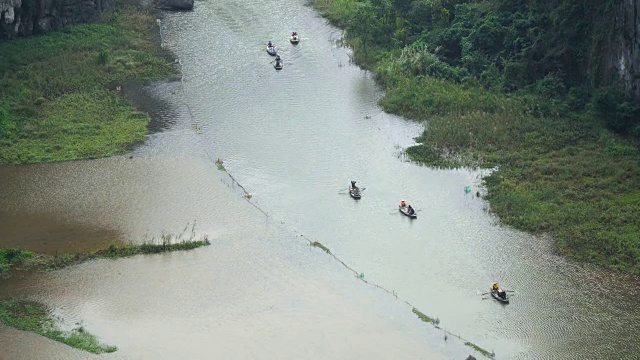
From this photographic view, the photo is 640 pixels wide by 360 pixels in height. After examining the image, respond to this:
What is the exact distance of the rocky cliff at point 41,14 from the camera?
55000mm

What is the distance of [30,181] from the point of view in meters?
44.9

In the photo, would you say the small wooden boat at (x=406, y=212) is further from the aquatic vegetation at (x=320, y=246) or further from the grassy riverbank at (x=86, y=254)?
the grassy riverbank at (x=86, y=254)

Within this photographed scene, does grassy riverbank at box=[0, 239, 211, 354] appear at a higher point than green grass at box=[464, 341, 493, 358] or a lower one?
lower

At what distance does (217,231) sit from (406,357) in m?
11.1

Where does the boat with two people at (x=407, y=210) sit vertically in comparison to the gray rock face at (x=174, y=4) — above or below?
above

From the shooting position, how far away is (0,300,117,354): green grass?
33.2 metres

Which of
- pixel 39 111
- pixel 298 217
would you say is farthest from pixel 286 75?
pixel 298 217

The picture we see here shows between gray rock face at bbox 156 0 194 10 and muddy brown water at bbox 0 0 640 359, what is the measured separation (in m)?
13.0

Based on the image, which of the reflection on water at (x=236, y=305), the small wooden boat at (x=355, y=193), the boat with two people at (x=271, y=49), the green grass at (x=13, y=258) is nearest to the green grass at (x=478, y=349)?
the reflection on water at (x=236, y=305)

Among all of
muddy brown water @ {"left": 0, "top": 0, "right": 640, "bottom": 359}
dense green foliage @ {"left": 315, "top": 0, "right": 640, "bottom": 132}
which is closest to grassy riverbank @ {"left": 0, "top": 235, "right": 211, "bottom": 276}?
muddy brown water @ {"left": 0, "top": 0, "right": 640, "bottom": 359}

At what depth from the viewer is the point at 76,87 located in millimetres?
54094

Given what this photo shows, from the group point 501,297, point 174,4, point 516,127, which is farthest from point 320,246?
point 174,4

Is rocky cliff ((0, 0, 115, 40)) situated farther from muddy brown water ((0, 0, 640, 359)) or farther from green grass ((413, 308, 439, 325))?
green grass ((413, 308, 439, 325))

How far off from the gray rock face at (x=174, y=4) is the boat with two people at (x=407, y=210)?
30167 mm
